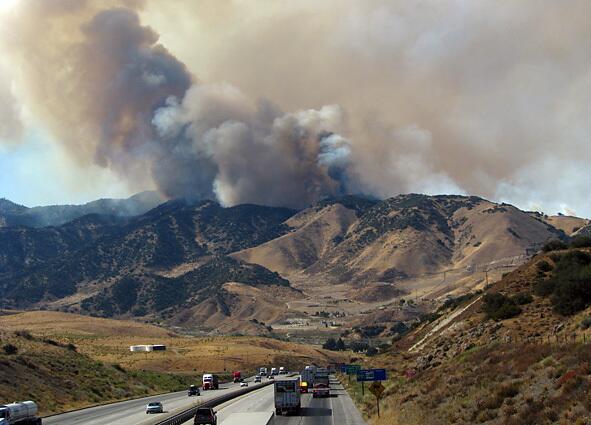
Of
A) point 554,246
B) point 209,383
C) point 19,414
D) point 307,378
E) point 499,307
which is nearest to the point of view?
point 19,414

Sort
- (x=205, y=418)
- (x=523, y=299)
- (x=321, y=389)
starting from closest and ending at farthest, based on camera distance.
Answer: (x=205, y=418) → (x=321, y=389) → (x=523, y=299)

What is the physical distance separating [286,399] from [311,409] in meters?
5.02

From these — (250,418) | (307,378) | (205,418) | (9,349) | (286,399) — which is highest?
(9,349)

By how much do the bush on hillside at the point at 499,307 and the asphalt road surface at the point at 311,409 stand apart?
19468 mm

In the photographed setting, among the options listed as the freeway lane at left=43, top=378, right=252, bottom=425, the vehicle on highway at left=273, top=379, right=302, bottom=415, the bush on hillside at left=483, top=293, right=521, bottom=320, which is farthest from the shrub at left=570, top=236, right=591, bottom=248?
the freeway lane at left=43, top=378, right=252, bottom=425

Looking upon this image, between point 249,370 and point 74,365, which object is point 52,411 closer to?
point 74,365

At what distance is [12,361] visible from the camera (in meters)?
76.9

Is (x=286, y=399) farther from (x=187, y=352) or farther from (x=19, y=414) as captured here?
(x=187, y=352)

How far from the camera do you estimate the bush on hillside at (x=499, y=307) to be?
7825 centimetres

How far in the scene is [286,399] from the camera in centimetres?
5409

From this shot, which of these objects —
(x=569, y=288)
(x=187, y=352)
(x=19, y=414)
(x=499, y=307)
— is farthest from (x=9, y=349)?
(x=187, y=352)

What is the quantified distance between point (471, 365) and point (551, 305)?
106ft

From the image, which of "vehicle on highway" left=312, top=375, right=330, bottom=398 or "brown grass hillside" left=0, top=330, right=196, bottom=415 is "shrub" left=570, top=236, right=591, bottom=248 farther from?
"brown grass hillside" left=0, top=330, right=196, bottom=415

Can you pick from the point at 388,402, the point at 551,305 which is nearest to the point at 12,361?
the point at 388,402
